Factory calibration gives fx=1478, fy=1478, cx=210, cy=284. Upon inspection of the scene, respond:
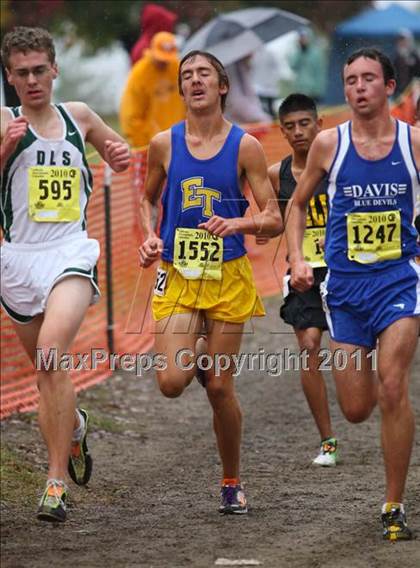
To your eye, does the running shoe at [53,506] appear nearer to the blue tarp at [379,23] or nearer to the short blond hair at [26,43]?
the short blond hair at [26,43]

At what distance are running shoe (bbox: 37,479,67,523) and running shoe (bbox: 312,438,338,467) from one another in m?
2.49

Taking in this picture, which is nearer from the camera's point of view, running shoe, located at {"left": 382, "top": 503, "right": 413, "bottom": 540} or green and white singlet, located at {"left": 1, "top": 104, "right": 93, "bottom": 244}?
running shoe, located at {"left": 382, "top": 503, "right": 413, "bottom": 540}

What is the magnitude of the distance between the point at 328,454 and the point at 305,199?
2.32m

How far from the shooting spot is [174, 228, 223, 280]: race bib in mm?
7168

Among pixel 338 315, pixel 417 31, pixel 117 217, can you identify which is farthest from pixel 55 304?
pixel 417 31

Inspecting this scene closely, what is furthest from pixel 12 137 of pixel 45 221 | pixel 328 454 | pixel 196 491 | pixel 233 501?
pixel 328 454

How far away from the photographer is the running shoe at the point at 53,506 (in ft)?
21.2

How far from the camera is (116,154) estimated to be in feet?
24.1

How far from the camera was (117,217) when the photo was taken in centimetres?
1274

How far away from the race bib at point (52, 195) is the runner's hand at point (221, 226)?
0.68 metres

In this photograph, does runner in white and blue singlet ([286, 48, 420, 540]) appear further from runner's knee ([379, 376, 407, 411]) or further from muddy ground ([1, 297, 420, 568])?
muddy ground ([1, 297, 420, 568])

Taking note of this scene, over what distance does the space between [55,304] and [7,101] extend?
3.33 m

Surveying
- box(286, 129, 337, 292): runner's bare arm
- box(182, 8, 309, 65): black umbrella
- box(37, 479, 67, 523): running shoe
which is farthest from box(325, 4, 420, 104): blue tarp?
box(37, 479, 67, 523): running shoe

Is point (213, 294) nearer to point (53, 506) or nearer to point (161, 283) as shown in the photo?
point (161, 283)
